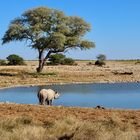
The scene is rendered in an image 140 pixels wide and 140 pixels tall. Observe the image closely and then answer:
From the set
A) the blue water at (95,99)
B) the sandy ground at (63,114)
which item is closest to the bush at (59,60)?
the blue water at (95,99)

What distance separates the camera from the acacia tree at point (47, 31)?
5800 centimetres

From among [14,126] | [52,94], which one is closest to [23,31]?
[52,94]

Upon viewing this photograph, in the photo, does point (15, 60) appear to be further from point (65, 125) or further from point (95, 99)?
point (65, 125)

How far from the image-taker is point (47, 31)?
59156 mm

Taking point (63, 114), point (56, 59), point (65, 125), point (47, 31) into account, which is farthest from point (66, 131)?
point (56, 59)

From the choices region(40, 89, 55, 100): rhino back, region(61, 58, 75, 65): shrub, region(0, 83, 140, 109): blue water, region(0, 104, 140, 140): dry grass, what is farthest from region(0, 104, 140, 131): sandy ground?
region(61, 58, 75, 65): shrub

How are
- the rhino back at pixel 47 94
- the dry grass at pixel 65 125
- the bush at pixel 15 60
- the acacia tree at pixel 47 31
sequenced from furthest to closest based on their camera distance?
the bush at pixel 15 60
the acacia tree at pixel 47 31
the rhino back at pixel 47 94
the dry grass at pixel 65 125

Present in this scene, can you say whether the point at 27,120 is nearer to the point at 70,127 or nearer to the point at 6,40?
the point at 70,127

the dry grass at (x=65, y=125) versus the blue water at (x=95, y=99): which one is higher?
the dry grass at (x=65, y=125)

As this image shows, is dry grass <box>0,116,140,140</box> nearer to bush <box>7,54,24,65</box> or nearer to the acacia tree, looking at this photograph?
the acacia tree

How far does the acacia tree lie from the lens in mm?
58000

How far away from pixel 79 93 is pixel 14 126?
20343mm

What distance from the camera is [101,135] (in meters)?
12.8

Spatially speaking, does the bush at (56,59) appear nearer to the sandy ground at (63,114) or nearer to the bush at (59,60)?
the bush at (59,60)
